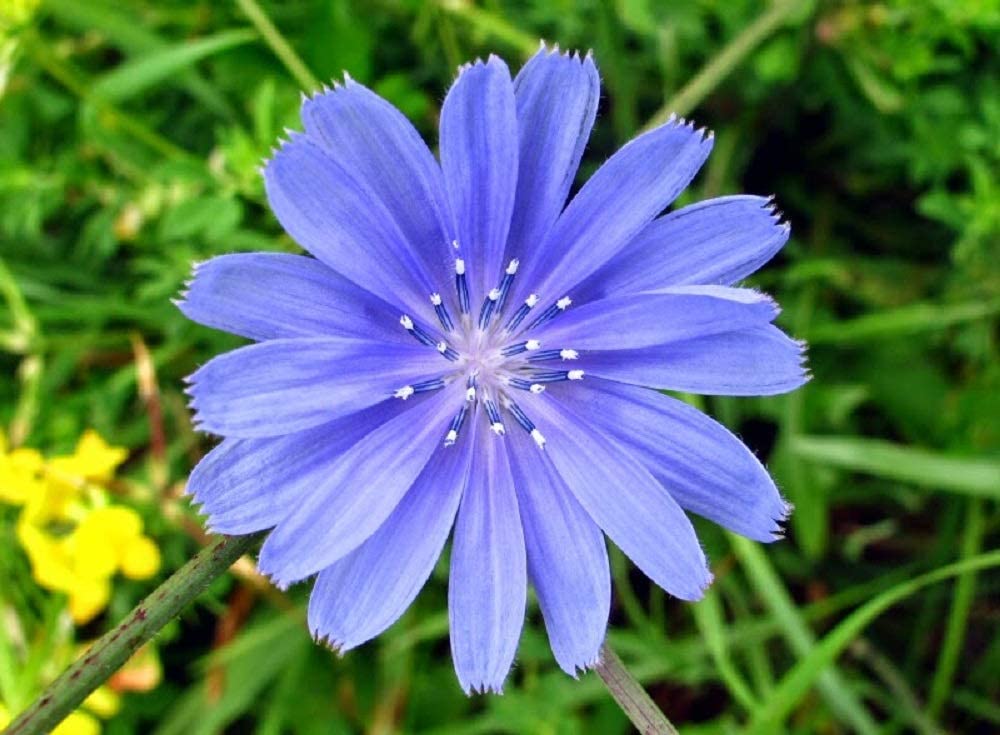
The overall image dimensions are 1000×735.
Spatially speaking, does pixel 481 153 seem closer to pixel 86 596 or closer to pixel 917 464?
pixel 86 596

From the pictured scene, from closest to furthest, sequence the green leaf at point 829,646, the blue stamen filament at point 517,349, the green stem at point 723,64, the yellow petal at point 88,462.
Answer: the blue stamen filament at point 517,349
the green leaf at point 829,646
the green stem at point 723,64
the yellow petal at point 88,462

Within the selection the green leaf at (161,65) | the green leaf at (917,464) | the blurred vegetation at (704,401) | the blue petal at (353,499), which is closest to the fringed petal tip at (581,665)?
the blue petal at (353,499)

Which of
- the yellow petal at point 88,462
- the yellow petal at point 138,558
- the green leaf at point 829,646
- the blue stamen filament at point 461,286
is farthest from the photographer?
the yellow petal at point 138,558

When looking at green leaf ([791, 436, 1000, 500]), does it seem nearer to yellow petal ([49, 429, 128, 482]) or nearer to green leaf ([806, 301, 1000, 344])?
green leaf ([806, 301, 1000, 344])

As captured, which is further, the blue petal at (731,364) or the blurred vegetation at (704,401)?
the blurred vegetation at (704,401)

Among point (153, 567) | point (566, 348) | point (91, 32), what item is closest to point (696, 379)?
point (566, 348)

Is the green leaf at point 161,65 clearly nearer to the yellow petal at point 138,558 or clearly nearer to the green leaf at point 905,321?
the yellow petal at point 138,558

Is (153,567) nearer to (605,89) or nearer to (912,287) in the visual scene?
(605,89)
